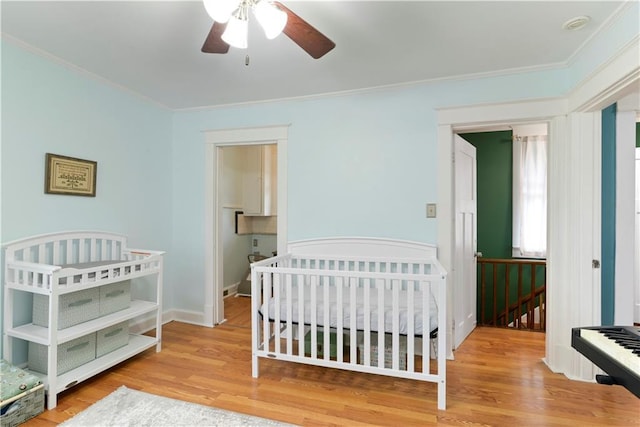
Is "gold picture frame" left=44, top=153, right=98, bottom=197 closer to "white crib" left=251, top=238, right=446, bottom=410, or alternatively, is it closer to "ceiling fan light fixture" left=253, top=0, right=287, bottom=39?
"white crib" left=251, top=238, right=446, bottom=410

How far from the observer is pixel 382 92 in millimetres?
2672

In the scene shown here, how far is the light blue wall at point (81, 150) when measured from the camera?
2025 millimetres

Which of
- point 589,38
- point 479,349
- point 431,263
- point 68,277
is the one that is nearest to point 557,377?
point 479,349

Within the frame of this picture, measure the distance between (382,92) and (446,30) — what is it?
0.86 m

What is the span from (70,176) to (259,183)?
7.45 ft

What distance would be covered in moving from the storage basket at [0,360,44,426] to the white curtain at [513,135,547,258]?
15.2ft

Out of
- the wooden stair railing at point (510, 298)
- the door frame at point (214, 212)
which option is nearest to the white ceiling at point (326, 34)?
the door frame at point (214, 212)

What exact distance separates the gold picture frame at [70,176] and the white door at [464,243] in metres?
3.00

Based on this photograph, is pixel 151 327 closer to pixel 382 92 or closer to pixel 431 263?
pixel 431 263

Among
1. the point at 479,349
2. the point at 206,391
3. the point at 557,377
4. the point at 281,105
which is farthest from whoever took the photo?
the point at 281,105

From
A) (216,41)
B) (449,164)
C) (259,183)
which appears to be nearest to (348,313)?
(449,164)

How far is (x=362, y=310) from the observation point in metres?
2.08

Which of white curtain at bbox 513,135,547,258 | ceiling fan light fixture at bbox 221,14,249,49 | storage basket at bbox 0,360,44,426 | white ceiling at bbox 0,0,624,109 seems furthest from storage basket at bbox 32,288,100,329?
white curtain at bbox 513,135,547,258

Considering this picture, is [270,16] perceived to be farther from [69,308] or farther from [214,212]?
[214,212]
